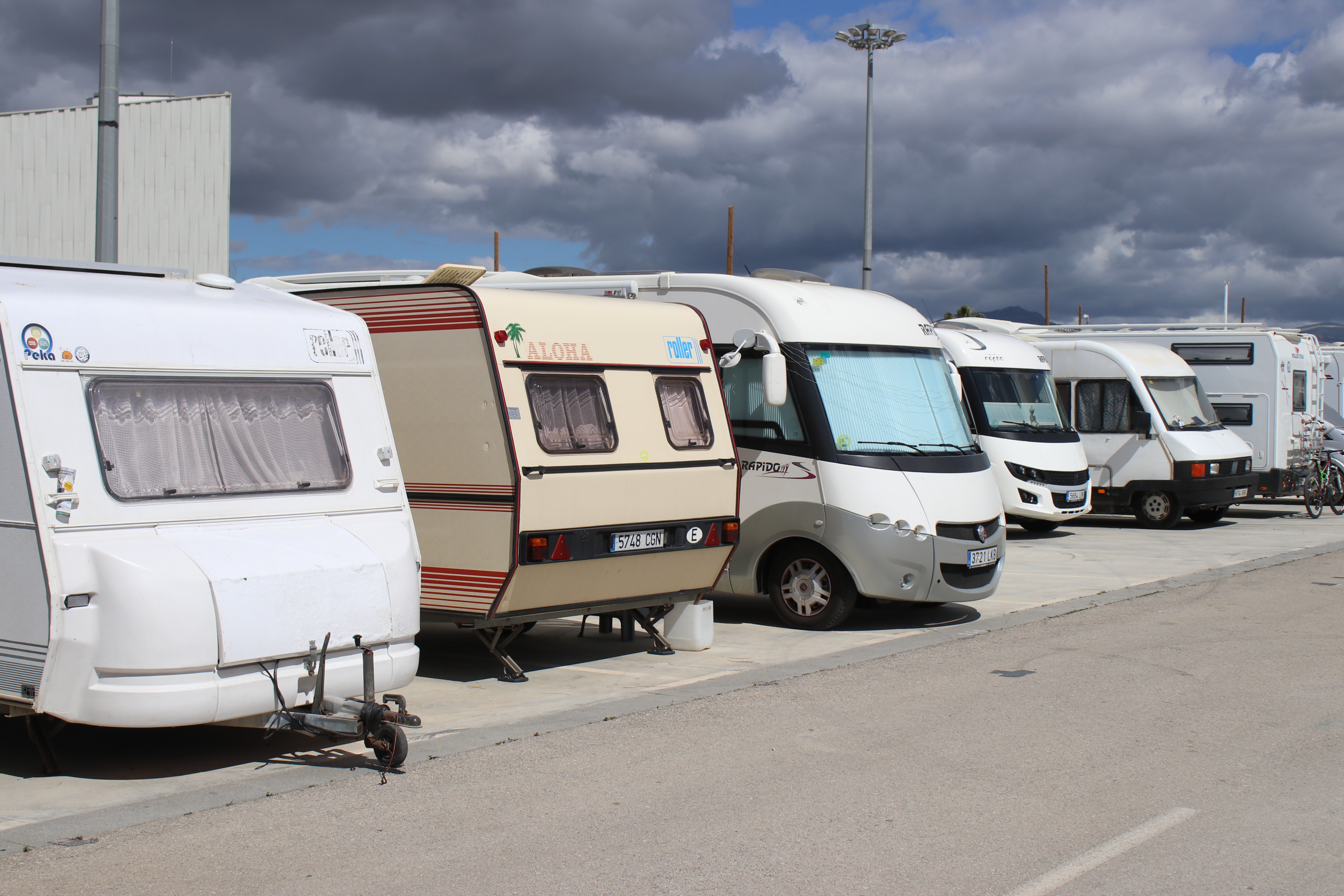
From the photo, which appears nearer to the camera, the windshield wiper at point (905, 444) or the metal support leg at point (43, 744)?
the metal support leg at point (43, 744)

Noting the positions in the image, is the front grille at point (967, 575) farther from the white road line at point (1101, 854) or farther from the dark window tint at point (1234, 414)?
the dark window tint at point (1234, 414)

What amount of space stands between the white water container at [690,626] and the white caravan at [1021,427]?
8.18 metres

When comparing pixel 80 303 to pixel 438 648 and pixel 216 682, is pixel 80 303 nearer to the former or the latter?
pixel 216 682

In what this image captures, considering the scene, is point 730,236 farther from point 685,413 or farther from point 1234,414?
point 685,413

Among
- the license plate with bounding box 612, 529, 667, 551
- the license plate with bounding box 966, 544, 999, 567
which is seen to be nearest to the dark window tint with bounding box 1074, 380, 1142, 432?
the license plate with bounding box 966, 544, 999, 567

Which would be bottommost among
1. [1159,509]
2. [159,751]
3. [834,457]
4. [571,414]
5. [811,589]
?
[159,751]

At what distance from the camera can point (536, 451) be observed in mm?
8477

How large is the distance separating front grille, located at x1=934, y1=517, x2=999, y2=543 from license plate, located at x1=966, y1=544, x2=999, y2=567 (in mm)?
96

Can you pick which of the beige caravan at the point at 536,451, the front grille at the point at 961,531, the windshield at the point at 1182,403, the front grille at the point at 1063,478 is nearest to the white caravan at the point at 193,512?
the beige caravan at the point at 536,451

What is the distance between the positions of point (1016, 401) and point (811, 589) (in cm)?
830

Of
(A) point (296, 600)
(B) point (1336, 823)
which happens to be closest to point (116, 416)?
(A) point (296, 600)

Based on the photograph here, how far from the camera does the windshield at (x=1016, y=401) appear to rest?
59.2ft

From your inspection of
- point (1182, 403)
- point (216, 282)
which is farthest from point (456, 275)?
point (1182, 403)

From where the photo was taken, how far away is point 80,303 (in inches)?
252
